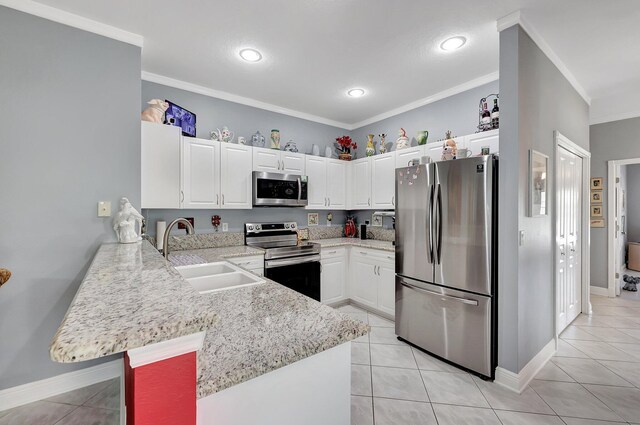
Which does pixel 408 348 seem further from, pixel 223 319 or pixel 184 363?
pixel 184 363

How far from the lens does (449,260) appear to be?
2387 millimetres

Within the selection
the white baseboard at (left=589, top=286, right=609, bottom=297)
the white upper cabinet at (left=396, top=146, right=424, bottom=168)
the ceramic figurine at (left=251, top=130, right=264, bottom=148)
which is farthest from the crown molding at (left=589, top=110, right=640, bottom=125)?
the ceramic figurine at (left=251, top=130, right=264, bottom=148)

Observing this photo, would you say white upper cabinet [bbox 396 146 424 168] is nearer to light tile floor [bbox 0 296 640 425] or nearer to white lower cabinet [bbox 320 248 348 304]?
white lower cabinet [bbox 320 248 348 304]

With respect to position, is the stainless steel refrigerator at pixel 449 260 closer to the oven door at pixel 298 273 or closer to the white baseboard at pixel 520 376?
the white baseboard at pixel 520 376

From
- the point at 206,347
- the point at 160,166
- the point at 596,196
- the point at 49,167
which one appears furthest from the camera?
the point at 596,196

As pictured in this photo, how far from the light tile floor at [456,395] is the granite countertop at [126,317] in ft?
5.31

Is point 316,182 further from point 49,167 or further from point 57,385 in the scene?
point 57,385

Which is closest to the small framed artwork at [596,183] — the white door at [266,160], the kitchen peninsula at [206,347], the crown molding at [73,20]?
the white door at [266,160]

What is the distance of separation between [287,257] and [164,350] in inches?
105

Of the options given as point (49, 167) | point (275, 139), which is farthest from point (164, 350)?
point (275, 139)

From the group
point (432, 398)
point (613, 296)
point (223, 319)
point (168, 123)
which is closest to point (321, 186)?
point (168, 123)

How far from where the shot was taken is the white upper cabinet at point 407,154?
3342 millimetres

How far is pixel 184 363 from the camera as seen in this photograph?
0.62 metres

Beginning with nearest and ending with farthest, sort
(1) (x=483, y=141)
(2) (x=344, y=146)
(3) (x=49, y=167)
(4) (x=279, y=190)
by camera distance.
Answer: (3) (x=49, y=167) → (1) (x=483, y=141) → (4) (x=279, y=190) → (2) (x=344, y=146)
